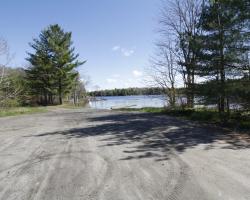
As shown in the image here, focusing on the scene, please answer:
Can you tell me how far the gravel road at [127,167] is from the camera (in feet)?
15.3

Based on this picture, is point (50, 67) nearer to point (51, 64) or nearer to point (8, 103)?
point (51, 64)

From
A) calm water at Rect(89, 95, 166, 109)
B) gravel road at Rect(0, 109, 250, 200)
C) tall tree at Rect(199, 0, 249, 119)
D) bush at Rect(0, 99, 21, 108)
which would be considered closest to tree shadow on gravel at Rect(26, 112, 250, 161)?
gravel road at Rect(0, 109, 250, 200)

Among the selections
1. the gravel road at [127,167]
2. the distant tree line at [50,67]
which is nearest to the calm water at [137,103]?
the distant tree line at [50,67]

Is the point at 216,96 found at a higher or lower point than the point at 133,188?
higher

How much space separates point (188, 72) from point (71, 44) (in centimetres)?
2716

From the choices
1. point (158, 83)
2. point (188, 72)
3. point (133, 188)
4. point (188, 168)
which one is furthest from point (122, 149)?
point (158, 83)

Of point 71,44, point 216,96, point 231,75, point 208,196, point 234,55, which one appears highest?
point 71,44

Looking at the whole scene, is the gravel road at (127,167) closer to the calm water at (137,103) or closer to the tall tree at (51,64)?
the calm water at (137,103)

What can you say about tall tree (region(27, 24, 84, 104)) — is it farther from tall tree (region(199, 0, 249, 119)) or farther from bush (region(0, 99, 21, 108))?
tall tree (region(199, 0, 249, 119))

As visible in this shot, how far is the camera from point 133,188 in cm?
483

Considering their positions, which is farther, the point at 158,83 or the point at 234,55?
the point at 158,83

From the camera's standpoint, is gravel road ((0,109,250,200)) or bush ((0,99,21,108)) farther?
bush ((0,99,21,108))

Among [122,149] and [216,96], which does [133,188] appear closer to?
[122,149]

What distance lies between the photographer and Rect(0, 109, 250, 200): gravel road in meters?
4.65
